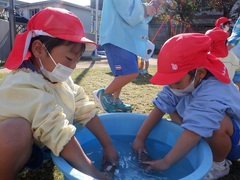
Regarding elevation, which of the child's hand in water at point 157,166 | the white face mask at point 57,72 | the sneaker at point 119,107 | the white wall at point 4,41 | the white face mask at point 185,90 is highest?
the white face mask at point 57,72

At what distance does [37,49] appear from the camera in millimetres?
1117

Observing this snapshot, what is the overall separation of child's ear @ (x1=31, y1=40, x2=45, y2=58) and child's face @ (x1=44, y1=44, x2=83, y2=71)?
29mm

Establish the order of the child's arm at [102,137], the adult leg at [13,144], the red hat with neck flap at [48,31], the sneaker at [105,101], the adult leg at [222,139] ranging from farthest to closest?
the sneaker at [105,101], the child's arm at [102,137], the adult leg at [222,139], the red hat with neck flap at [48,31], the adult leg at [13,144]

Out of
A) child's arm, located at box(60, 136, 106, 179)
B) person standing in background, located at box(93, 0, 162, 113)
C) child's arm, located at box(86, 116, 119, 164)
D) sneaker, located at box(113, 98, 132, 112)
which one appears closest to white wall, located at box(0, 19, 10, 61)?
person standing in background, located at box(93, 0, 162, 113)

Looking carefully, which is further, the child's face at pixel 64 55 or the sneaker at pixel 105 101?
the sneaker at pixel 105 101

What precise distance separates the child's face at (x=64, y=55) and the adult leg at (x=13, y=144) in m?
0.28

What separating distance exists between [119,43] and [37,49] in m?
1.04

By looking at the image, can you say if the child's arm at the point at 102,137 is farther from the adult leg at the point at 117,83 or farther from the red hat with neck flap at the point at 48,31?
the adult leg at the point at 117,83

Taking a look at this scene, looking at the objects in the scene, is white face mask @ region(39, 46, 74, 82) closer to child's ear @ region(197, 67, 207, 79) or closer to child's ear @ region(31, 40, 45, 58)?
child's ear @ region(31, 40, 45, 58)

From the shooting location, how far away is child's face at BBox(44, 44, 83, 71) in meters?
1.10

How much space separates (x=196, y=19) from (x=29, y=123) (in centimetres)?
1084

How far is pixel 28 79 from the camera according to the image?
39.9 inches

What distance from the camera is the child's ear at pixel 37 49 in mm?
1105

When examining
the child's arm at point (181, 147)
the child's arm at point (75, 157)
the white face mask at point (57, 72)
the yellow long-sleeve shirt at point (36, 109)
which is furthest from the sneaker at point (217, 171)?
the white face mask at point (57, 72)
